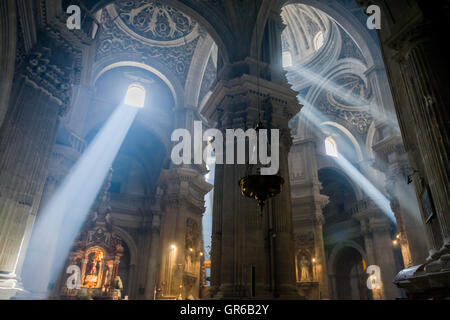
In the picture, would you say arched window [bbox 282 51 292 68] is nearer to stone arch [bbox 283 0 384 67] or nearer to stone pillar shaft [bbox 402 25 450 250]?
stone arch [bbox 283 0 384 67]

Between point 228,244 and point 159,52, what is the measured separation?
1164cm

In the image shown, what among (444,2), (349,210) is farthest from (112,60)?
(349,210)

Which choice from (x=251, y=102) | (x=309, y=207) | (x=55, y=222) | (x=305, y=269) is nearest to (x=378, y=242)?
(x=309, y=207)

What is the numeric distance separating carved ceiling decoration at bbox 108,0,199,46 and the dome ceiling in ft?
23.7

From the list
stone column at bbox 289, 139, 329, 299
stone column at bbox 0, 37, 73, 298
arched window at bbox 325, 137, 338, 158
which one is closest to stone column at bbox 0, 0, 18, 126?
stone column at bbox 0, 37, 73, 298

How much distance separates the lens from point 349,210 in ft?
65.5

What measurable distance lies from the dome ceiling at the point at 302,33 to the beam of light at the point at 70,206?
34.2 ft

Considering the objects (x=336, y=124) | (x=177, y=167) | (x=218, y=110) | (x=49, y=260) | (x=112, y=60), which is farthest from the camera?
(x=336, y=124)

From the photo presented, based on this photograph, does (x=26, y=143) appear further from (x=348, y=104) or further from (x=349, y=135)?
(x=349, y=135)

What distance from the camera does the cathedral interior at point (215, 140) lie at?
16.4ft

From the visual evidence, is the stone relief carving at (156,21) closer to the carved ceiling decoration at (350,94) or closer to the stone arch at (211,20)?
the stone arch at (211,20)

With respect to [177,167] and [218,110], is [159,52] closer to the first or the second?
[177,167]

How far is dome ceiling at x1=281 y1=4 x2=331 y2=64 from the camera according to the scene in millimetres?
18234

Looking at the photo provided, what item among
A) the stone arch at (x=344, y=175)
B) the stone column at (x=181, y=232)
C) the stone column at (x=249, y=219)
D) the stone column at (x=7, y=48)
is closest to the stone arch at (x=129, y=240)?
the stone column at (x=181, y=232)
